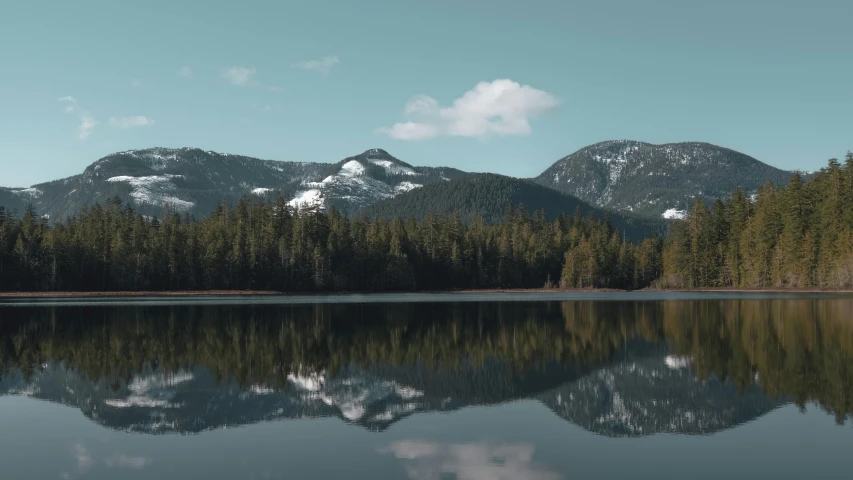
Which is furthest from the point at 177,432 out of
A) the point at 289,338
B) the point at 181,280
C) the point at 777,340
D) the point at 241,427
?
the point at 181,280

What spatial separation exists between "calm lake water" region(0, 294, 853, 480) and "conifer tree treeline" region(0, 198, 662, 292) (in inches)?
4003

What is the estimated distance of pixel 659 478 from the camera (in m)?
16.9

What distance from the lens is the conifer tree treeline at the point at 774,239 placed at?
120m

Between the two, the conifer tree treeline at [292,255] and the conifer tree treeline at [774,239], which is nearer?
the conifer tree treeline at [774,239]

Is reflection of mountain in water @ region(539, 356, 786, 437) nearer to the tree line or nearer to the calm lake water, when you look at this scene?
the calm lake water

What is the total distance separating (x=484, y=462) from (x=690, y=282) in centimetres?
14856

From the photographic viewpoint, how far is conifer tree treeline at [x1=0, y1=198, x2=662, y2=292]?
146 m

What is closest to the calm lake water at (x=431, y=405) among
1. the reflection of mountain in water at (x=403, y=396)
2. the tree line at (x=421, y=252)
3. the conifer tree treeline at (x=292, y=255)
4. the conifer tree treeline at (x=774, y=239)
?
the reflection of mountain in water at (x=403, y=396)

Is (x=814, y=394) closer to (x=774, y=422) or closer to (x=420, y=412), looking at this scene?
(x=774, y=422)

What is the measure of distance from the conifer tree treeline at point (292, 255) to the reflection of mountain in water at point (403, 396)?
11838 cm

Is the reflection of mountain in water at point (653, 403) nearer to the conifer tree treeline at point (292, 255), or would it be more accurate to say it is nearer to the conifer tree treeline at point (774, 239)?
the conifer tree treeline at point (774, 239)

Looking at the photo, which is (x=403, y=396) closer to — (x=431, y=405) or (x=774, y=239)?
(x=431, y=405)

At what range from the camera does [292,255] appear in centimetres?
15375

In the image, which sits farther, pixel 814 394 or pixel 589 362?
pixel 589 362
